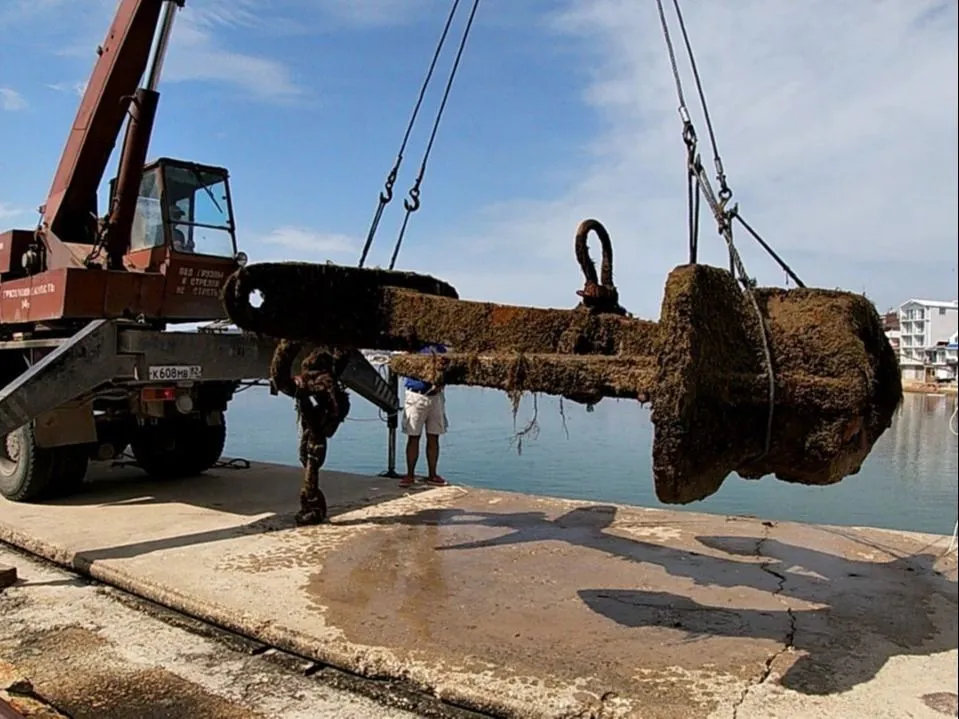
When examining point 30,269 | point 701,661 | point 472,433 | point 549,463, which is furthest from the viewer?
point 472,433

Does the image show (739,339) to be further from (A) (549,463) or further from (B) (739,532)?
(A) (549,463)

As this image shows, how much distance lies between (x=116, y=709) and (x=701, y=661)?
7.66 ft

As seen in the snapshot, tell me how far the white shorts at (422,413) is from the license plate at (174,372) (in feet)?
6.90

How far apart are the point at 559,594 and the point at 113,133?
20.2 ft

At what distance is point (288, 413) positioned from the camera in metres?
23.6

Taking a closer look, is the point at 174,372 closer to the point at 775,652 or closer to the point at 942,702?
the point at 775,652

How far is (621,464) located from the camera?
45.1 ft

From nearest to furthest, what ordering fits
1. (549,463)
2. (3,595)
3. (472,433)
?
(3,595) → (549,463) → (472,433)

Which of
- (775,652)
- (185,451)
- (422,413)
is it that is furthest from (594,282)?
(185,451)

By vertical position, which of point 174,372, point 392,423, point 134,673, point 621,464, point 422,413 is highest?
point 174,372

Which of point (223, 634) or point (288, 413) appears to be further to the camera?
point (288, 413)

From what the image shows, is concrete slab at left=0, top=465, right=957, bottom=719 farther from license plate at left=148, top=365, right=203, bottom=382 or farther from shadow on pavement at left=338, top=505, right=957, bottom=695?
license plate at left=148, top=365, right=203, bottom=382

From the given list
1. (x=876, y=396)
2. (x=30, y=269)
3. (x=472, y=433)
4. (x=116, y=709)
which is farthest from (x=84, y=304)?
(x=472, y=433)

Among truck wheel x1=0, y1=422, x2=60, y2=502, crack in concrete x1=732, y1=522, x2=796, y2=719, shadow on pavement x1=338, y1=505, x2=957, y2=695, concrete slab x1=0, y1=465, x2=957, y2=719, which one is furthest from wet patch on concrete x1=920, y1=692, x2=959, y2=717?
truck wheel x1=0, y1=422, x2=60, y2=502
